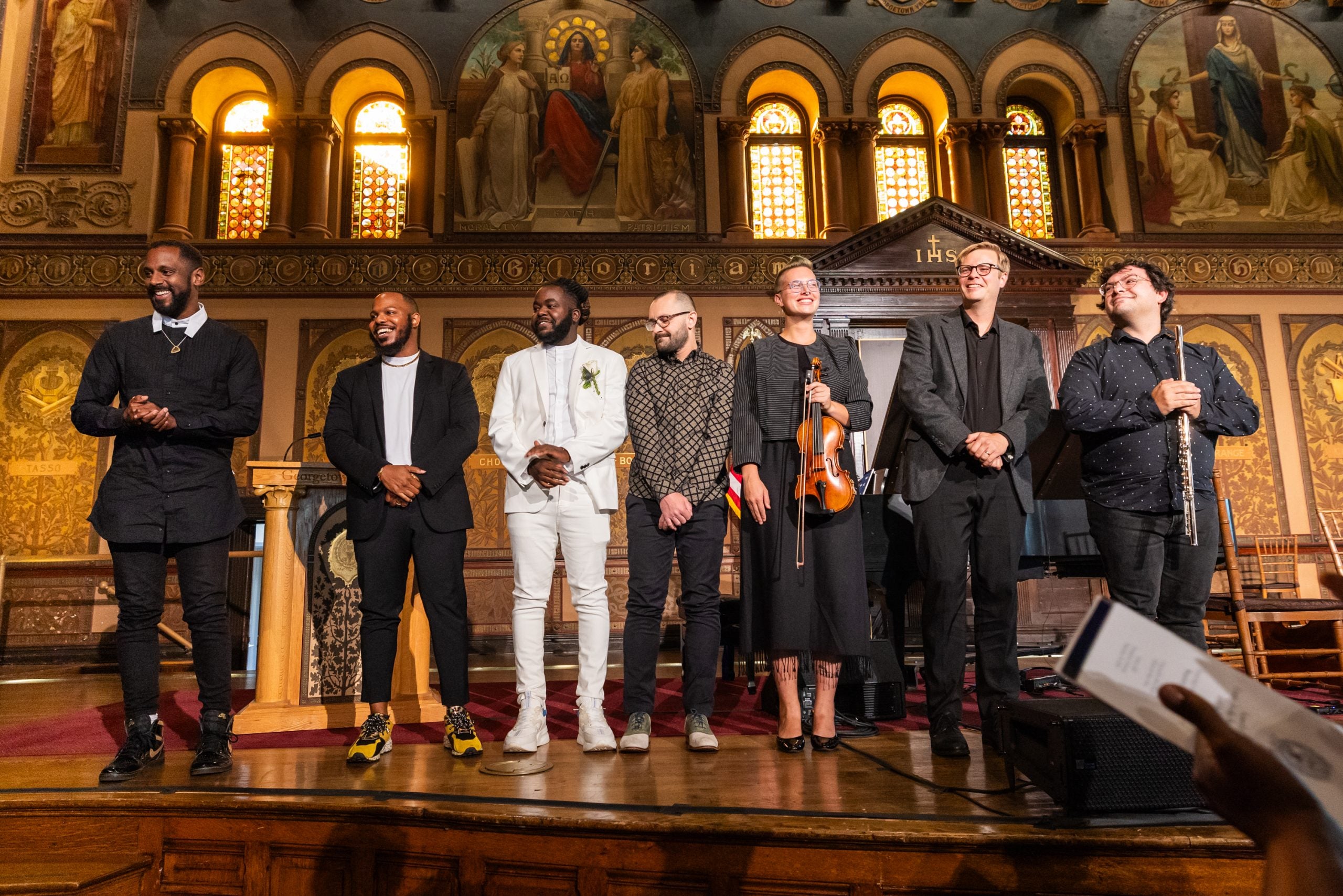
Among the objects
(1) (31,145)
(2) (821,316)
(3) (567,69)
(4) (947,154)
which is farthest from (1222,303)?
(1) (31,145)

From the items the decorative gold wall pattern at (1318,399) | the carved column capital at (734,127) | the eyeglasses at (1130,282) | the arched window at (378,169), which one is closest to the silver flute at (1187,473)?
the eyeglasses at (1130,282)

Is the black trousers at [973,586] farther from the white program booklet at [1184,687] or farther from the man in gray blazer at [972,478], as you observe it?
the white program booklet at [1184,687]

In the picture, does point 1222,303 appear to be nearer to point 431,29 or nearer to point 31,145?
point 431,29

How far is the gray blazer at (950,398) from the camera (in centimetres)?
315

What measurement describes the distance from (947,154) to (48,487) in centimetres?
1016

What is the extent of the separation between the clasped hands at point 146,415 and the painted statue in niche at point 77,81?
8063 mm

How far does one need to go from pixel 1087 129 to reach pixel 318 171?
335 inches

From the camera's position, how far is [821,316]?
8.33 meters

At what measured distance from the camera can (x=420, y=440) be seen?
346cm

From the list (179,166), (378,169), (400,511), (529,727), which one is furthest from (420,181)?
(529,727)

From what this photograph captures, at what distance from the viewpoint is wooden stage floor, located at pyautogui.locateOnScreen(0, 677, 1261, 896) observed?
204cm

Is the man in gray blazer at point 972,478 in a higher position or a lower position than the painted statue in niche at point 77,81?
lower

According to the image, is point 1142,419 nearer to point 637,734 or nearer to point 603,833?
point 637,734

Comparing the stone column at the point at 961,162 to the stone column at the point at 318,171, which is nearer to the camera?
the stone column at the point at 318,171
